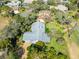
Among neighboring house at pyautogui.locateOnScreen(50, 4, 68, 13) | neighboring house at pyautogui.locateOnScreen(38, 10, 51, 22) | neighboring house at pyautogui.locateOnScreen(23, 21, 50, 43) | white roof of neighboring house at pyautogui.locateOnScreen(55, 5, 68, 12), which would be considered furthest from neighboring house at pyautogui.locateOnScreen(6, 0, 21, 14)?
neighboring house at pyautogui.locateOnScreen(23, 21, 50, 43)

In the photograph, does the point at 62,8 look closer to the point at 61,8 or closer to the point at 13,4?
the point at 61,8

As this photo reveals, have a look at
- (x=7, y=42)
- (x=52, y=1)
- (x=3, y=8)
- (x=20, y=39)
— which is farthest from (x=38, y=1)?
(x=7, y=42)

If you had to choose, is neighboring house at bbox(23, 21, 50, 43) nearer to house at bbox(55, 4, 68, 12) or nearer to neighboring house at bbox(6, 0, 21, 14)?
house at bbox(55, 4, 68, 12)

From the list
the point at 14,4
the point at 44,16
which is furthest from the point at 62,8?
the point at 14,4

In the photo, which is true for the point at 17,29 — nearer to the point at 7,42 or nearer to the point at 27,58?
the point at 7,42

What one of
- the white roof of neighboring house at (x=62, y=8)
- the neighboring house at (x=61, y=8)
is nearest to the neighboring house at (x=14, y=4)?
the neighboring house at (x=61, y=8)

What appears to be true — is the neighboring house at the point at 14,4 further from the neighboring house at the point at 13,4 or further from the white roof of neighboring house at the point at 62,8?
the white roof of neighboring house at the point at 62,8

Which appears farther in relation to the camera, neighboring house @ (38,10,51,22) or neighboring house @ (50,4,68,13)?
neighboring house @ (50,4,68,13)
